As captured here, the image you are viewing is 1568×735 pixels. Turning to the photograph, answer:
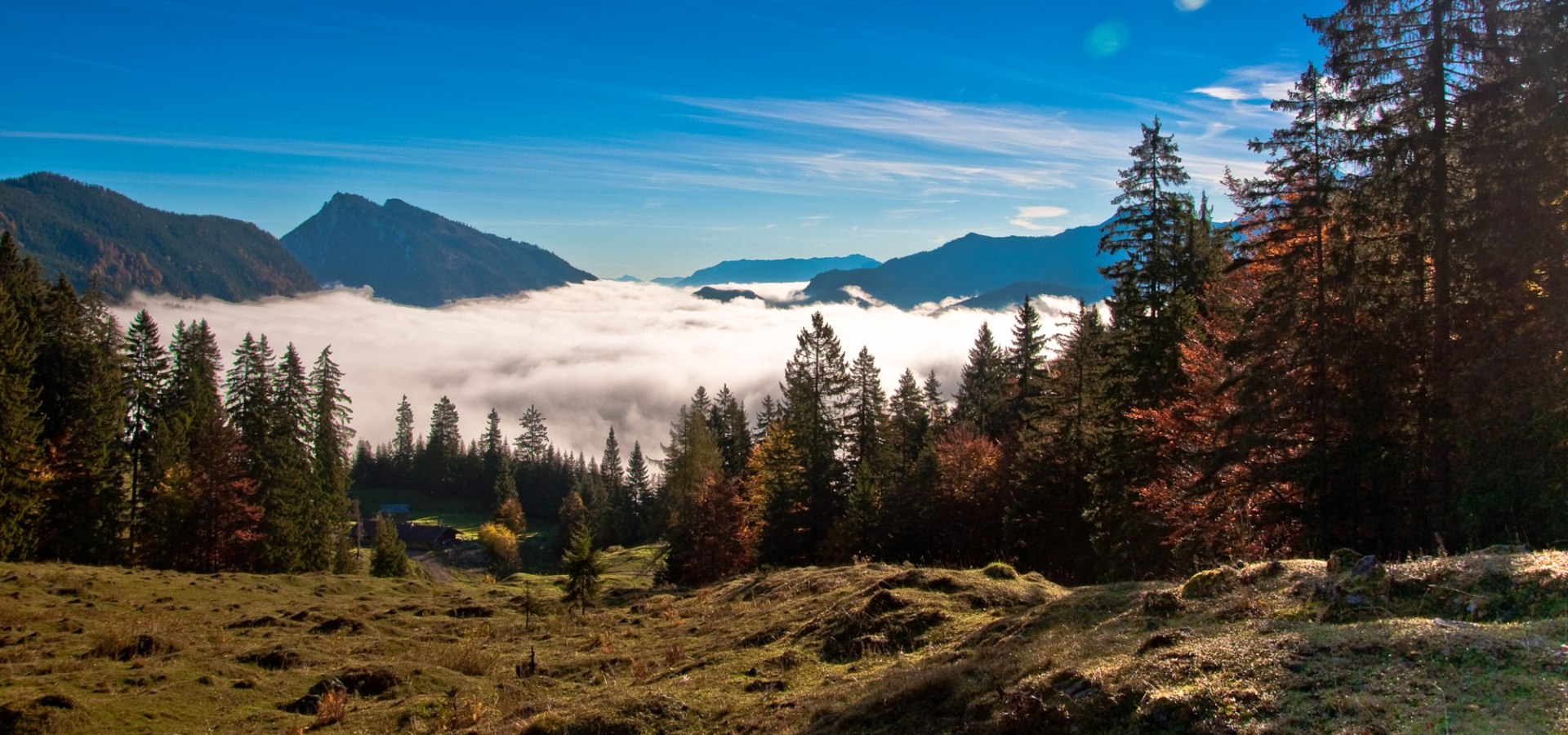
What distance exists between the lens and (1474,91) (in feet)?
51.6

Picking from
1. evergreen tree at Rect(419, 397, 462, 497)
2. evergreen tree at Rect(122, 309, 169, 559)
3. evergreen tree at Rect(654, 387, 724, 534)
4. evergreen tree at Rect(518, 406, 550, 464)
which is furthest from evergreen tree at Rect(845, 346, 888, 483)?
evergreen tree at Rect(419, 397, 462, 497)

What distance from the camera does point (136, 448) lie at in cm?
4262

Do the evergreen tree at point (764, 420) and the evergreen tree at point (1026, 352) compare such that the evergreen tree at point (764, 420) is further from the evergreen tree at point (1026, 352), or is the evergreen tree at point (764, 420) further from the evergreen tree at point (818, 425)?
the evergreen tree at point (1026, 352)

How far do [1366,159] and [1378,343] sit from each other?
14.1 feet

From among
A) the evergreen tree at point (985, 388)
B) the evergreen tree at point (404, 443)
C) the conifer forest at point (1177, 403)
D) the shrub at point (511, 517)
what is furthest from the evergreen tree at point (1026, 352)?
the evergreen tree at point (404, 443)

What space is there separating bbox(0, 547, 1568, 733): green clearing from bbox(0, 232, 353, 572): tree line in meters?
11.7

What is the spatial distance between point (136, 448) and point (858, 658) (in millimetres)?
48405

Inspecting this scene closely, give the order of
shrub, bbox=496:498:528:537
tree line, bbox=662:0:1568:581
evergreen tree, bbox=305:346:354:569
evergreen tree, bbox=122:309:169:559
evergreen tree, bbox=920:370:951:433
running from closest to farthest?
tree line, bbox=662:0:1568:581
evergreen tree, bbox=122:309:169:559
evergreen tree, bbox=305:346:354:569
evergreen tree, bbox=920:370:951:433
shrub, bbox=496:498:528:537

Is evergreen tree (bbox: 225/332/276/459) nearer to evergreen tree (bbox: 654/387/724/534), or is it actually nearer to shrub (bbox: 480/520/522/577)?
evergreen tree (bbox: 654/387/724/534)

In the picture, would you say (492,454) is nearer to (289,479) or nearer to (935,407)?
(289,479)

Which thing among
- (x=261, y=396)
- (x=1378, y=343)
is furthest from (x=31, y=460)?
(x=1378, y=343)

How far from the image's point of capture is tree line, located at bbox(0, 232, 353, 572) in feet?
117

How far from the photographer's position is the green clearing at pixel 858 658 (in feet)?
20.6

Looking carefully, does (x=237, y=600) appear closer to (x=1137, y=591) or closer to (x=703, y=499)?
(x=703, y=499)
